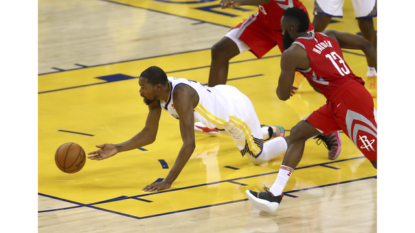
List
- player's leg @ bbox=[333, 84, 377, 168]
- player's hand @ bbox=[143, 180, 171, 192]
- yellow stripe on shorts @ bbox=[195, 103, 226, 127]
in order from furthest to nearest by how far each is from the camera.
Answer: yellow stripe on shorts @ bbox=[195, 103, 226, 127], player's hand @ bbox=[143, 180, 171, 192], player's leg @ bbox=[333, 84, 377, 168]

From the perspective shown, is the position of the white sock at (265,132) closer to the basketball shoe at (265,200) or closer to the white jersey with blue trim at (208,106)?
the white jersey with blue trim at (208,106)

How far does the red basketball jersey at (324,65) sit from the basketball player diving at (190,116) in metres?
0.88

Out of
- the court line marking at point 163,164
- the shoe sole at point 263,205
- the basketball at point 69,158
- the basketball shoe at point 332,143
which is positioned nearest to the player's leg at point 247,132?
the basketball shoe at point 332,143

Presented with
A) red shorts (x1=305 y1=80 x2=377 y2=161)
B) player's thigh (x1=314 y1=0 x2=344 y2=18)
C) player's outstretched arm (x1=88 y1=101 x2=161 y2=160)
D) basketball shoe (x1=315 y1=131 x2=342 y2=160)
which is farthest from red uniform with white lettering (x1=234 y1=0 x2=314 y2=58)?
red shorts (x1=305 y1=80 x2=377 y2=161)

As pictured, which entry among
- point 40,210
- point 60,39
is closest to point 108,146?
point 40,210

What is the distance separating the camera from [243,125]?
222 inches

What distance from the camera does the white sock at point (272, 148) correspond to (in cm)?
578

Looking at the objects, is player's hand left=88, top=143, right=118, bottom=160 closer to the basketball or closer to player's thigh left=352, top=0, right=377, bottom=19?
the basketball

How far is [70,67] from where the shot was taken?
930cm

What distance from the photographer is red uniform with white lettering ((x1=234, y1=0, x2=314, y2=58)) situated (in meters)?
6.83

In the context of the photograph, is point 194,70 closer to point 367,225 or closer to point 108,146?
point 108,146

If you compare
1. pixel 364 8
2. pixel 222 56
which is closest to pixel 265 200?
pixel 222 56

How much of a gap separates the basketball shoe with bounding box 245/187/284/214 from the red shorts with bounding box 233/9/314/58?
250 centimetres

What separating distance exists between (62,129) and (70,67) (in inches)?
103
